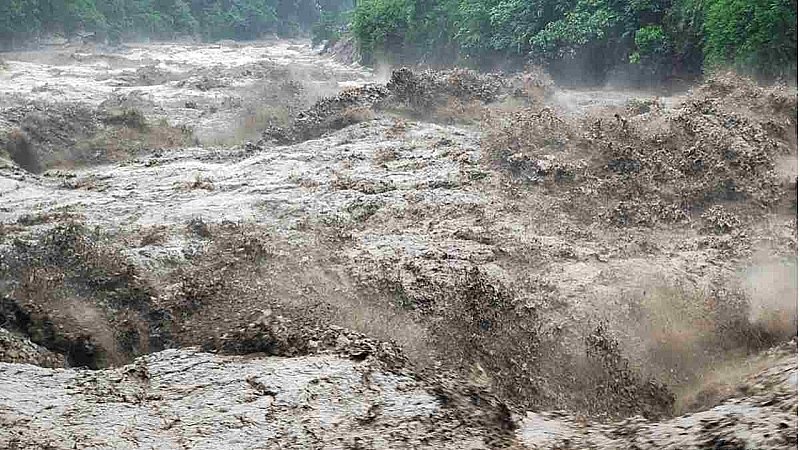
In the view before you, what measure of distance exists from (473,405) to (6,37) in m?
36.1

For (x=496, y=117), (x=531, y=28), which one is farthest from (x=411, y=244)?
(x=531, y=28)

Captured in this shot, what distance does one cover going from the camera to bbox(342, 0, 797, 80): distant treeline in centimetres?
1411

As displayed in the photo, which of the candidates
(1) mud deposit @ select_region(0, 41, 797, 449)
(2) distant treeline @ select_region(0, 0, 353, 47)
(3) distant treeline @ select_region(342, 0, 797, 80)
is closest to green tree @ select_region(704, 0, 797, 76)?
(3) distant treeline @ select_region(342, 0, 797, 80)

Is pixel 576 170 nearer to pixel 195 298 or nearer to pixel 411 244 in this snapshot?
pixel 411 244

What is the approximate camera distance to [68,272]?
7055 mm

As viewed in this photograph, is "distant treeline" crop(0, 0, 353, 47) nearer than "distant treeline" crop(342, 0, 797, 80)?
No

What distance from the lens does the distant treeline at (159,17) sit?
36.2 m

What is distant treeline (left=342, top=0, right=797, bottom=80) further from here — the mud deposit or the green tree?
the mud deposit

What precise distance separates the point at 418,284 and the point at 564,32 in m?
14.3

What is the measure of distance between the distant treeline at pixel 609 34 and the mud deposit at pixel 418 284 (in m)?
2.86

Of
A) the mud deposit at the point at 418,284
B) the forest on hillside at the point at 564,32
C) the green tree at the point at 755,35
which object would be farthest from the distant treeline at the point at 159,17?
the green tree at the point at 755,35

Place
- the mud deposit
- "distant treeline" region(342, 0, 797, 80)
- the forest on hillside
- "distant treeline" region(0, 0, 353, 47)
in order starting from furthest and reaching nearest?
"distant treeline" region(0, 0, 353, 47), the forest on hillside, "distant treeline" region(342, 0, 797, 80), the mud deposit

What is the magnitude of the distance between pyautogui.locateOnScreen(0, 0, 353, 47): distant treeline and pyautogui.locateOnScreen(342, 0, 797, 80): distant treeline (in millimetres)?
17296

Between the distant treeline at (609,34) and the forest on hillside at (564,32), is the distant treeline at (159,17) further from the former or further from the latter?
the distant treeline at (609,34)
